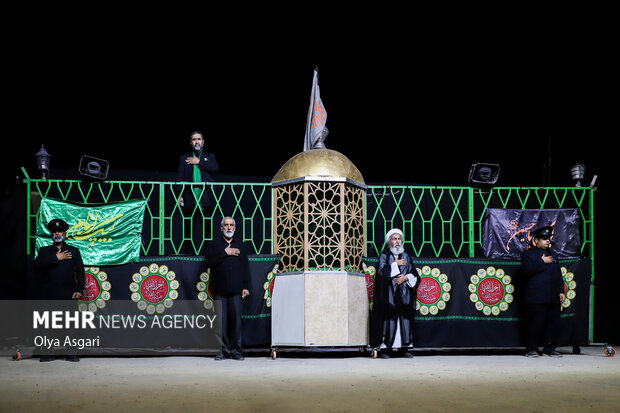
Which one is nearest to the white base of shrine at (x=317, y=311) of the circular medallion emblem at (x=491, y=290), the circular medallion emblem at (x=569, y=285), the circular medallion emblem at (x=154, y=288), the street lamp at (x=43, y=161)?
the circular medallion emblem at (x=154, y=288)

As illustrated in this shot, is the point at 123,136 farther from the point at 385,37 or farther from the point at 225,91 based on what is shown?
the point at 385,37

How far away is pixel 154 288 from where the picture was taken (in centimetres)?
792

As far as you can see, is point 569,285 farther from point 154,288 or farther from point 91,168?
point 91,168

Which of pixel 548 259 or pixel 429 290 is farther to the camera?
pixel 429 290

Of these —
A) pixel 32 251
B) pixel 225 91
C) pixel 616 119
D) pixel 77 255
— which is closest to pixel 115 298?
pixel 77 255

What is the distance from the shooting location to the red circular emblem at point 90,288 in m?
7.84

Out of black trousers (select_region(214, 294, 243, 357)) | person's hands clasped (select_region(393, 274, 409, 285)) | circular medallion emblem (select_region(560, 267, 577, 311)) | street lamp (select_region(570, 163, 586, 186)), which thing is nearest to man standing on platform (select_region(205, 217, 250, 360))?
black trousers (select_region(214, 294, 243, 357))

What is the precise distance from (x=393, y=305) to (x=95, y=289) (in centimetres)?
305

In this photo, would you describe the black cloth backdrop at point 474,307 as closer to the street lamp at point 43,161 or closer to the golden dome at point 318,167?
the golden dome at point 318,167

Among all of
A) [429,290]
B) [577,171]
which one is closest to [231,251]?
[429,290]

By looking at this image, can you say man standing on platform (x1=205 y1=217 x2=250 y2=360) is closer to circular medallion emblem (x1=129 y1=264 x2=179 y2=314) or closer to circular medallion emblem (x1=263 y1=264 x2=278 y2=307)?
circular medallion emblem (x1=263 y1=264 x2=278 y2=307)


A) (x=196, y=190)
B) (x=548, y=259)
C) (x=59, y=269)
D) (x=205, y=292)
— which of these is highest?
(x=196, y=190)

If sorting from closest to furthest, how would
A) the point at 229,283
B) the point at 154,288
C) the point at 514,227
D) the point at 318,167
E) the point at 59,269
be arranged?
the point at 59,269
the point at 229,283
the point at 318,167
the point at 154,288
the point at 514,227

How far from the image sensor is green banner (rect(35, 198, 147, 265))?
7.86 m
